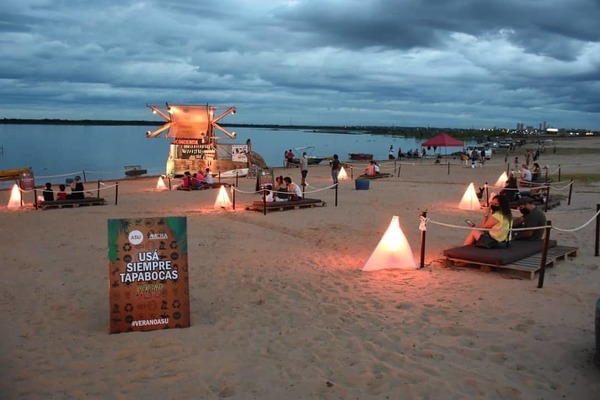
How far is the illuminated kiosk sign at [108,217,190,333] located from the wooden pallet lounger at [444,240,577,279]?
479cm

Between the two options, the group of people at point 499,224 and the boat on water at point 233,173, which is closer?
the group of people at point 499,224

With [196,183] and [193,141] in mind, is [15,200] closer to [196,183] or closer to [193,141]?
Result: [196,183]

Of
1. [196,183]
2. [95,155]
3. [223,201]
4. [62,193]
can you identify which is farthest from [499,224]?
[95,155]

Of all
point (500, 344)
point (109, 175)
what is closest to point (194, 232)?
point (500, 344)

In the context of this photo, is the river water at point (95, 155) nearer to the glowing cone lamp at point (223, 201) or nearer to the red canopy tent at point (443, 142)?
the glowing cone lamp at point (223, 201)

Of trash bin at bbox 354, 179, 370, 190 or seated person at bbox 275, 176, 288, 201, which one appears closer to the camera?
seated person at bbox 275, 176, 288, 201

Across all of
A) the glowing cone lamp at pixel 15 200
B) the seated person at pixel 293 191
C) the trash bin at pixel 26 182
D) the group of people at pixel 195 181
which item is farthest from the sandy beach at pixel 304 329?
the group of people at pixel 195 181

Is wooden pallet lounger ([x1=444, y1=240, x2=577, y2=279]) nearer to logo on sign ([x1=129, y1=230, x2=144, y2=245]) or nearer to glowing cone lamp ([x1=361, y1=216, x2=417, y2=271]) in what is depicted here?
glowing cone lamp ([x1=361, y1=216, x2=417, y2=271])

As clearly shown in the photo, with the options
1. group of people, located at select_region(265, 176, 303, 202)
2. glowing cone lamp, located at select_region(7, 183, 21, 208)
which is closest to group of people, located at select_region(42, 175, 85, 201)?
glowing cone lamp, located at select_region(7, 183, 21, 208)

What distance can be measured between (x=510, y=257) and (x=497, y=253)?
8.0 inches

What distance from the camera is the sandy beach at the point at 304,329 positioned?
4.70 m

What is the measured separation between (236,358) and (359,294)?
263cm

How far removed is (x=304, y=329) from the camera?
20.1ft

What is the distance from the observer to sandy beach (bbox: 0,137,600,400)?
4.70 meters
